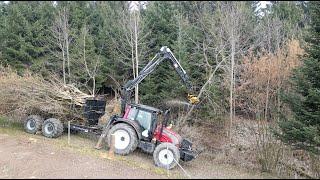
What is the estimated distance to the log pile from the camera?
63.5 feet

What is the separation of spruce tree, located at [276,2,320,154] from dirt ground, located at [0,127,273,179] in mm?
3030

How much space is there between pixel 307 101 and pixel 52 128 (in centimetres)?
1102

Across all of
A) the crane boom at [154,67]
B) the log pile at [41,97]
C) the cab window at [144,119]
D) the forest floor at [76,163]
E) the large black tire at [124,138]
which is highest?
the crane boom at [154,67]

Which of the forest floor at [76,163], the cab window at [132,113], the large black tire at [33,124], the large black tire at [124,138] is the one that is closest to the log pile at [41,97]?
the large black tire at [33,124]

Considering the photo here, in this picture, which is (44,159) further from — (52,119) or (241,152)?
(241,152)

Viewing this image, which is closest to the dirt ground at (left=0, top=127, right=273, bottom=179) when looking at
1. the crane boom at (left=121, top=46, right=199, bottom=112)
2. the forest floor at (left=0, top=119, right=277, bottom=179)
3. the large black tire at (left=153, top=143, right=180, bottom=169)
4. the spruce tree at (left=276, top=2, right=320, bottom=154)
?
the forest floor at (left=0, top=119, right=277, bottom=179)

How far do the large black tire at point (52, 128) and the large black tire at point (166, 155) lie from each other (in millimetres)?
5602

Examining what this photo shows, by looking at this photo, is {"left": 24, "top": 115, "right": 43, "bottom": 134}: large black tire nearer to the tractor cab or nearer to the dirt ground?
the dirt ground

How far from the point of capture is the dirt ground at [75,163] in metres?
12.3

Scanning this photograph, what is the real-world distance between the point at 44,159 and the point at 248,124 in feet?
43.7

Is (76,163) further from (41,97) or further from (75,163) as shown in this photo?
(41,97)

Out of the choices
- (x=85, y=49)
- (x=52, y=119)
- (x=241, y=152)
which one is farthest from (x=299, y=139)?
(x=85, y=49)

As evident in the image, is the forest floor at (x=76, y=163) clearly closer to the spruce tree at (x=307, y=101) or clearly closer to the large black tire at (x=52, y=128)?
the large black tire at (x=52, y=128)

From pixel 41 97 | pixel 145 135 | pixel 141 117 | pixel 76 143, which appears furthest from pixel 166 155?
pixel 41 97
